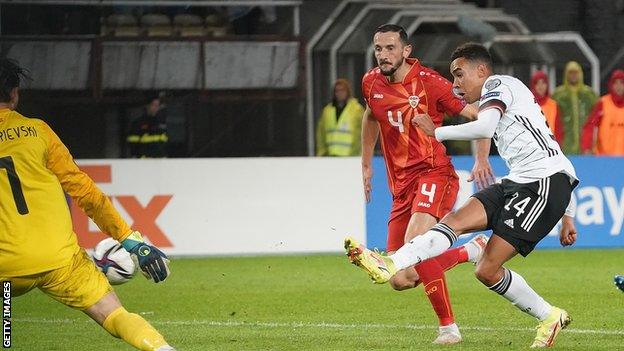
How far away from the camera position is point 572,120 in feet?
59.7

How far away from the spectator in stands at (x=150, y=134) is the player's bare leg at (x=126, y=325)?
10968 mm

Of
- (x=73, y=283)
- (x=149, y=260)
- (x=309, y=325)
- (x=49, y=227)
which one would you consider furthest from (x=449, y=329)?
(x=49, y=227)

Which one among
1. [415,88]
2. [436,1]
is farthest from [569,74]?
[415,88]

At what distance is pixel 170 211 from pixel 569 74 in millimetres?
5380

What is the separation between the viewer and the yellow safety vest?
1808 cm

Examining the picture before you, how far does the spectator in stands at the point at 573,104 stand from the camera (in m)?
18.1

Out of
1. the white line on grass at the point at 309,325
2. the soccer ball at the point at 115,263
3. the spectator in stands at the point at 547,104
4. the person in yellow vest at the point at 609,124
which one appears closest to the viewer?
the soccer ball at the point at 115,263

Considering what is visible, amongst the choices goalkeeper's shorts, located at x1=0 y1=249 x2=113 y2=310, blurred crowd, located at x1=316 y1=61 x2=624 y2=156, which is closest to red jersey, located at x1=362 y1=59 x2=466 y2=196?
goalkeeper's shorts, located at x1=0 y1=249 x2=113 y2=310

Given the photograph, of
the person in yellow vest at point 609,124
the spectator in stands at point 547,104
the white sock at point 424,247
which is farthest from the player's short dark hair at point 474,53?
the person in yellow vest at point 609,124

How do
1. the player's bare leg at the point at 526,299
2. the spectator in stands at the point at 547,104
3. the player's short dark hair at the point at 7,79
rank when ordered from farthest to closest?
the spectator in stands at the point at 547,104
the player's bare leg at the point at 526,299
the player's short dark hair at the point at 7,79

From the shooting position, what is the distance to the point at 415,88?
379 inches

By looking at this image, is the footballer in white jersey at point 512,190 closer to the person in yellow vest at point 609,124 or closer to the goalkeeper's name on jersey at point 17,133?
the goalkeeper's name on jersey at point 17,133

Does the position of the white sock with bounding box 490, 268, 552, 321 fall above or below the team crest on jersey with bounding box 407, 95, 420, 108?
below

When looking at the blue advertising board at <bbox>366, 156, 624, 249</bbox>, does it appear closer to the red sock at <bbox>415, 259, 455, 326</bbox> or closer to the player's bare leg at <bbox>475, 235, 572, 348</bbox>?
the red sock at <bbox>415, 259, 455, 326</bbox>
